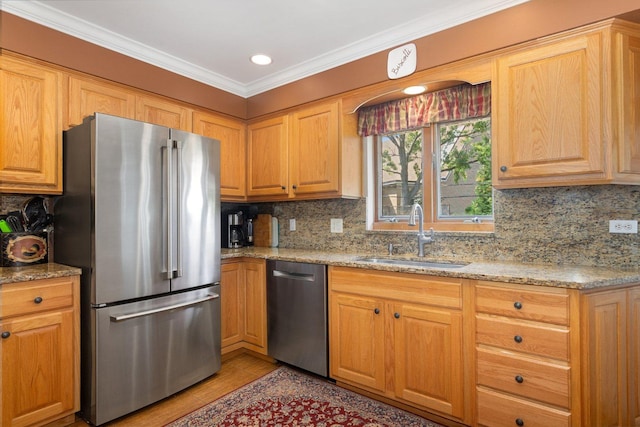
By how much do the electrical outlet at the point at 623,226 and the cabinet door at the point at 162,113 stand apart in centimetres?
310

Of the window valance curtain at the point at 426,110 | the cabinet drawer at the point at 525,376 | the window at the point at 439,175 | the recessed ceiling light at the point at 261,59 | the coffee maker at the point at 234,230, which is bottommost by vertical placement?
the cabinet drawer at the point at 525,376

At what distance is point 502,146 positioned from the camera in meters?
2.05

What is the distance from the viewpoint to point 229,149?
10.9 ft

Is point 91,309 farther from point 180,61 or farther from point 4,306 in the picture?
point 180,61

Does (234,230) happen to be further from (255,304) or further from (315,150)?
(315,150)

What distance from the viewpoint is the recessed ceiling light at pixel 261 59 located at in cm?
277

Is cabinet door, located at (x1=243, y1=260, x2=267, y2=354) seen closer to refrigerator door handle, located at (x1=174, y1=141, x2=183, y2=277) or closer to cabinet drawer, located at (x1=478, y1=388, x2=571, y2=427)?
refrigerator door handle, located at (x1=174, y1=141, x2=183, y2=277)

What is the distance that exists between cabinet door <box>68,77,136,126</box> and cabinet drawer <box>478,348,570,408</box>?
287 cm

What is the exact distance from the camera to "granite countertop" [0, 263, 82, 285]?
1796 millimetres

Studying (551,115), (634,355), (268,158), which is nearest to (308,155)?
(268,158)

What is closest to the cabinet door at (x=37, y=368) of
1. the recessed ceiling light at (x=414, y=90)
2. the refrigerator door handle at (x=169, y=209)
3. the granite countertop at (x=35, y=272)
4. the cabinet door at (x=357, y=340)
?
the granite countertop at (x=35, y=272)

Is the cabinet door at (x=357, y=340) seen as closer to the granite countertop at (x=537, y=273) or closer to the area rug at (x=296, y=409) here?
the area rug at (x=296, y=409)

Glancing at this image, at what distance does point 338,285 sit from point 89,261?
1.54 metres

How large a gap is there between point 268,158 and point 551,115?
224cm
